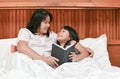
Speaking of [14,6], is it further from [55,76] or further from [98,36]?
[55,76]

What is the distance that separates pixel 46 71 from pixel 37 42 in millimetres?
560

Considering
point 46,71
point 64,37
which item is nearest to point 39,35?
point 64,37

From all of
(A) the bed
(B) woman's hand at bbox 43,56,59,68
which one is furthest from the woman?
(A) the bed

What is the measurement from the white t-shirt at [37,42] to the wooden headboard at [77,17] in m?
0.36

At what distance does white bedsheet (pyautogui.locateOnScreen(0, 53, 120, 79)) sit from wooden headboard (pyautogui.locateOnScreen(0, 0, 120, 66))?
693mm

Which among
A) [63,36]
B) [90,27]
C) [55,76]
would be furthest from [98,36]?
[55,76]

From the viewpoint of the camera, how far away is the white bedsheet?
140 cm

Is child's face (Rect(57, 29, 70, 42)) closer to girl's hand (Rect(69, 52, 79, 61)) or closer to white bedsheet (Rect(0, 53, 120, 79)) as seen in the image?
girl's hand (Rect(69, 52, 79, 61))

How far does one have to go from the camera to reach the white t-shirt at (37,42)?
199cm

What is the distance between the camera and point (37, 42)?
80.2 inches

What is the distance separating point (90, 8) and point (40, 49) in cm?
67

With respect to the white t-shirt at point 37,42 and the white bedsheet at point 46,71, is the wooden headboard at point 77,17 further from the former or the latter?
the white bedsheet at point 46,71

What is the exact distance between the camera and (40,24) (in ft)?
6.77

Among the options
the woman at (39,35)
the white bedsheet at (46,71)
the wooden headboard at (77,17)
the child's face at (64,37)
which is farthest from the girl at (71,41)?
the wooden headboard at (77,17)
